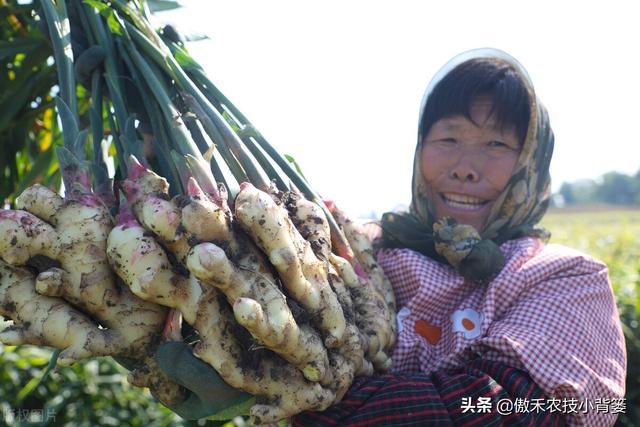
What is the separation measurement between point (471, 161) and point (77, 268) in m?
0.83

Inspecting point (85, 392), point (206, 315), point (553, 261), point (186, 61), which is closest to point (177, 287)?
point (206, 315)

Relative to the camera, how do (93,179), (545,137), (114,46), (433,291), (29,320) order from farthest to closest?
1. (545,137)
2. (433,291)
3. (114,46)
4. (93,179)
5. (29,320)

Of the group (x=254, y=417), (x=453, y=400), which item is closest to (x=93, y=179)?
(x=254, y=417)

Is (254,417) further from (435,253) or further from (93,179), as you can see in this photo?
(435,253)

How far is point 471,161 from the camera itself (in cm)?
130

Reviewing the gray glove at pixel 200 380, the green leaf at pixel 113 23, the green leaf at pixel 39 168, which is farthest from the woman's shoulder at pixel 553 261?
the green leaf at pixel 39 168

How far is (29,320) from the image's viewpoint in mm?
765

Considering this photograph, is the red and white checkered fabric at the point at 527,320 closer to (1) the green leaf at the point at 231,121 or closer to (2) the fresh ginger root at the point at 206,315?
(2) the fresh ginger root at the point at 206,315

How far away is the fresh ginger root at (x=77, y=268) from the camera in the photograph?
754 millimetres

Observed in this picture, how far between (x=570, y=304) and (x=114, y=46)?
0.90 m

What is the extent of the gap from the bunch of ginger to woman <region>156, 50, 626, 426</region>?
0.05 metres

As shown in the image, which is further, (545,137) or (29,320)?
(545,137)

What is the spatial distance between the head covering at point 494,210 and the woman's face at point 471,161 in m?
0.03

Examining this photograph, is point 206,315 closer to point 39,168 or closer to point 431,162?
point 431,162
